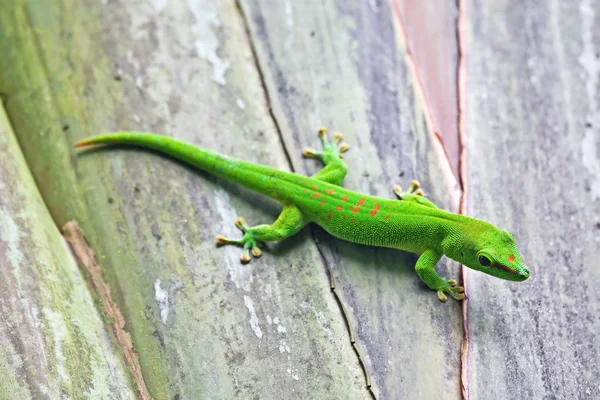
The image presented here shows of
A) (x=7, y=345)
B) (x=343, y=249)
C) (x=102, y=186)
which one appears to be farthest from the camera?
(x=102, y=186)

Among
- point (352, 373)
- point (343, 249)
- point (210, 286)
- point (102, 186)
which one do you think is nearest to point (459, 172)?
point (343, 249)

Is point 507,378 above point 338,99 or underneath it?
underneath

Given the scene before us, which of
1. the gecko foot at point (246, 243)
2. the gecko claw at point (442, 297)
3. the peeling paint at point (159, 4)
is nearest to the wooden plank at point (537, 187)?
the gecko claw at point (442, 297)

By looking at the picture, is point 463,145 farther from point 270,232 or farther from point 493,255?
point 270,232

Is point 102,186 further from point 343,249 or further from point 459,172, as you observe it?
point 459,172

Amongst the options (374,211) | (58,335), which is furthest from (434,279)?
(58,335)

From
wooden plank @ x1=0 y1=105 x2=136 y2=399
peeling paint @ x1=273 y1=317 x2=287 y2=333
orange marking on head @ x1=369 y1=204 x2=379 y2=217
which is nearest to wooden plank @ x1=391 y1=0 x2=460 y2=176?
orange marking on head @ x1=369 y1=204 x2=379 y2=217

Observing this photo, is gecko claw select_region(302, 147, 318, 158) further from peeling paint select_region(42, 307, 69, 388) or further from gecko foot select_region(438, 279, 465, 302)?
peeling paint select_region(42, 307, 69, 388)
